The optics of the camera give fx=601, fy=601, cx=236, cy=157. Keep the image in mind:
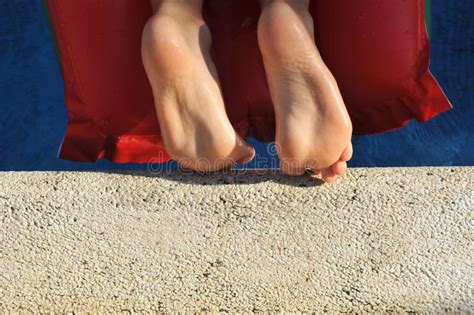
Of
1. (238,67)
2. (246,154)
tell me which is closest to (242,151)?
(246,154)

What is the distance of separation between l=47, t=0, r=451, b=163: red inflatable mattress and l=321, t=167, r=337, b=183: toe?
242mm

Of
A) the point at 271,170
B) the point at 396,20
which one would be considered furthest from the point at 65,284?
the point at 396,20

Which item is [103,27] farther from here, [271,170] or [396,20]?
[396,20]

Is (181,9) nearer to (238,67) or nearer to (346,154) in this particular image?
(238,67)

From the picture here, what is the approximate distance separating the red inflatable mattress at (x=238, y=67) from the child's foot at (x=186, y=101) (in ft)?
0.52

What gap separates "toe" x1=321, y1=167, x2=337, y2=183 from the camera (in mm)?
1027

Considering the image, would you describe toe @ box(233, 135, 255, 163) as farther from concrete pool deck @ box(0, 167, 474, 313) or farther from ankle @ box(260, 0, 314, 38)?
ankle @ box(260, 0, 314, 38)

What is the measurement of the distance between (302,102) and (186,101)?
20cm

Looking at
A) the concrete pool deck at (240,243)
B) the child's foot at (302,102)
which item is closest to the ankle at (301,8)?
the child's foot at (302,102)

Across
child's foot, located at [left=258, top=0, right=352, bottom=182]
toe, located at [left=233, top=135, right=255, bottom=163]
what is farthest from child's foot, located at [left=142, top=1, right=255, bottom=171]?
child's foot, located at [left=258, top=0, right=352, bottom=182]

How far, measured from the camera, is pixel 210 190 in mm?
1027

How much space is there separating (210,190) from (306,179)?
0.17 meters

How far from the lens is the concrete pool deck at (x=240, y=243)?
93 centimetres

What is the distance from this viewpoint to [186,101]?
105 cm
